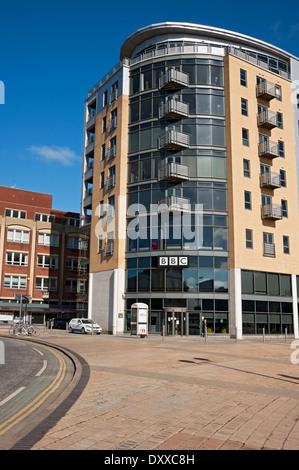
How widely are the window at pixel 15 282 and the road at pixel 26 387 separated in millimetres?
37268

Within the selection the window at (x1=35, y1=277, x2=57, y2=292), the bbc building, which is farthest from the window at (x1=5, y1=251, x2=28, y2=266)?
the bbc building

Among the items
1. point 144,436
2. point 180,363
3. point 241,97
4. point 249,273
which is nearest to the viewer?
point 144,436

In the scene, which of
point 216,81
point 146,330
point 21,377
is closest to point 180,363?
point 21,377

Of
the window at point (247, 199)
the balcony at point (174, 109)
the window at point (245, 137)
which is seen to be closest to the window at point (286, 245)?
the window at point (247, 199)

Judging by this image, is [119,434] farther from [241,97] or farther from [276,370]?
[241,97]

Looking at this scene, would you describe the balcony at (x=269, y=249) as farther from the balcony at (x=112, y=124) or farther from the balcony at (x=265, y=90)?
the balcony at (x=112, y=124)

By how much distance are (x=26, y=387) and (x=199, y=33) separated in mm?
39260

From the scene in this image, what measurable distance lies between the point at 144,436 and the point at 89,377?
5.80m

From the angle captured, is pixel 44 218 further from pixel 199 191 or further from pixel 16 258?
pixel 199 191

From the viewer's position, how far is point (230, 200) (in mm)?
35562

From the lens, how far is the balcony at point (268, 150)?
37697 millimetres

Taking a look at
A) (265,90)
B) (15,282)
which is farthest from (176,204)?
(15,282)

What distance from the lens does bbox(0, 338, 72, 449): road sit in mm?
6656

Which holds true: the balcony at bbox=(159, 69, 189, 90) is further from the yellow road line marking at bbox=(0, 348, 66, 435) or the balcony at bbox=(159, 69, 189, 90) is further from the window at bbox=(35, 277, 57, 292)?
the window at bbox=(35, 277, 57, 292)
